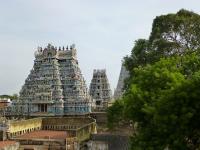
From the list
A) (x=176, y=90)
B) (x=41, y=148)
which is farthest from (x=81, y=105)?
(x=176, y=90)

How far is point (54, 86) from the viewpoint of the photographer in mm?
52188

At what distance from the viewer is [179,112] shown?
15570 millimetres

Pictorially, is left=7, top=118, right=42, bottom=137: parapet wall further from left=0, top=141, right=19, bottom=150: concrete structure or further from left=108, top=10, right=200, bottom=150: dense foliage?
left=108, top=10, right=200, bottom=150: dense foliage

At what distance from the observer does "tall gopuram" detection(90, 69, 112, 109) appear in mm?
62062

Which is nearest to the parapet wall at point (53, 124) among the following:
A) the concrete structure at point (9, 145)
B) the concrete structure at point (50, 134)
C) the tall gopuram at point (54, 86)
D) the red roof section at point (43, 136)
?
the concrete structure at point (50, 134)

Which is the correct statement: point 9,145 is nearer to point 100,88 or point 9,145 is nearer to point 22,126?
point 22,126

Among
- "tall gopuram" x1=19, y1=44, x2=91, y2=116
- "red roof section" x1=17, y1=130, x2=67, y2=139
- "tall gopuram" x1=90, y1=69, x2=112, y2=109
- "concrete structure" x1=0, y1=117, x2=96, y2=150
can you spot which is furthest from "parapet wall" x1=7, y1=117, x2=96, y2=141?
"tall gopuram" x1=90, y1=69, x2=112, y2=109

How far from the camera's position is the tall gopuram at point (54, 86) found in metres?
51.5

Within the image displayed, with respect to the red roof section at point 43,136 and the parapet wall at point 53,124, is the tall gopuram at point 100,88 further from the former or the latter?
the red roof section at point 43,136

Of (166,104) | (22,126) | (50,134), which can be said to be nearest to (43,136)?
(50,134)

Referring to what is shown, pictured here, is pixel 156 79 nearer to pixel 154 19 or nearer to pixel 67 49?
pixel 154 19

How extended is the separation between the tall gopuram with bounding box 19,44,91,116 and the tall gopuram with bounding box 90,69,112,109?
759 cm

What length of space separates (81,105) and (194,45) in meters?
21.2

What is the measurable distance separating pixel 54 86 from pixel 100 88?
1138 cm
